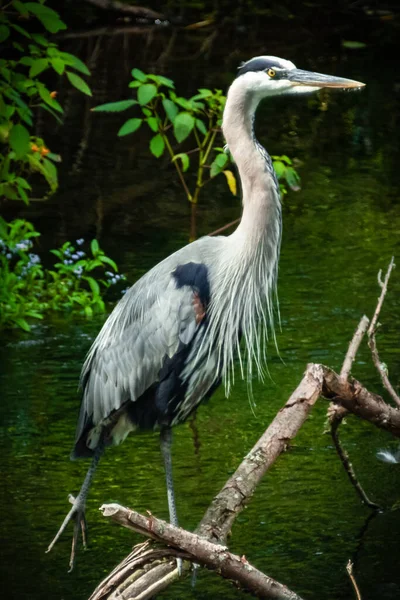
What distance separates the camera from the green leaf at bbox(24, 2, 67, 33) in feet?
18.0

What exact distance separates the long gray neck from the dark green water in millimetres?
1279

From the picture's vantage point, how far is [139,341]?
192 inches

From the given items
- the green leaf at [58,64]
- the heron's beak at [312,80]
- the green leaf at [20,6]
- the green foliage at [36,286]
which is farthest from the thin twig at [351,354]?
the green foliage at [36,286]

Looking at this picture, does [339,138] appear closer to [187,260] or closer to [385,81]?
[385,81]

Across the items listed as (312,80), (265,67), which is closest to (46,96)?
(265,67)

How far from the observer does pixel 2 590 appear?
15.5ft

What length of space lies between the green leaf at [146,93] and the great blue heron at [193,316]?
1.23 meters

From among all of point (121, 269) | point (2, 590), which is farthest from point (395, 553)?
point (121, 269)

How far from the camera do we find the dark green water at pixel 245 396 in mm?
4965

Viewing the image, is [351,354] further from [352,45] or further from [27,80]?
[352,45]

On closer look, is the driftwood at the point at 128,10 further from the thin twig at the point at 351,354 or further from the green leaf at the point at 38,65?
the thin twig at the point at 351,354

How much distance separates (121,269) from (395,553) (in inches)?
140

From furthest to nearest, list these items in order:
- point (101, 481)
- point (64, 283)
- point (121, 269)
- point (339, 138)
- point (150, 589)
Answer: point (339, 138) → point (121, 269) → point (64, 283) → point (101, 481) → point (150, 589)

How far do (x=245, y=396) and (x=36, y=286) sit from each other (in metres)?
1.58
